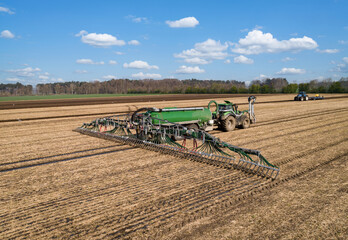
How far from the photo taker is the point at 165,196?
671 centimetres

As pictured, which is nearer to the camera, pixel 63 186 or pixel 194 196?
pixel 194 196

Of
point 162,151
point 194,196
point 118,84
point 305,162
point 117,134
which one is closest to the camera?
point 194,196

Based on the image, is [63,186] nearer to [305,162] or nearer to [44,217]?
[44,217]

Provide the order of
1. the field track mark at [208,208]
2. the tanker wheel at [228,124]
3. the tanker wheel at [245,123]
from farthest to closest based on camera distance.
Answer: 1. the tanker wheel at [245,123]
2. the tanker wheel at [228,124]
3. the field track mark at [208,208]

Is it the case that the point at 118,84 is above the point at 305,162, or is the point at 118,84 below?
above

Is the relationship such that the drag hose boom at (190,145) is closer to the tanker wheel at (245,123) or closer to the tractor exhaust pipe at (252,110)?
the tanker wheel at (245,123)

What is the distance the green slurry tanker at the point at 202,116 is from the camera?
12.8 meters

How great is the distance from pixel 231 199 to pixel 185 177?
195cm

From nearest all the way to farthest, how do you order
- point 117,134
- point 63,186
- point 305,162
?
1. point 63,186
2. point 305,162
3. point 117,134

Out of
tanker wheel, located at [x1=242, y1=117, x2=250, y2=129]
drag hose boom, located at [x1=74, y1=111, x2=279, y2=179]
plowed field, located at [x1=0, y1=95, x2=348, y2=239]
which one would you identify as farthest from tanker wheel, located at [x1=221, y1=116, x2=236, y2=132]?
plowed field, located at [x1=0, y1=95, x2=348, y2=239]

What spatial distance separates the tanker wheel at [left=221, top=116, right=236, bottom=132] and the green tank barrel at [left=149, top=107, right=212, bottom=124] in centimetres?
166

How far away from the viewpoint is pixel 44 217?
5.81 m

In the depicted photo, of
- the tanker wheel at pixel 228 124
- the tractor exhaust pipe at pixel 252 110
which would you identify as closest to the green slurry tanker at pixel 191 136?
the tanker wheel at pixel 228 124

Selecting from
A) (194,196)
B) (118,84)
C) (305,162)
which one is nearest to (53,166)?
(194,196)
